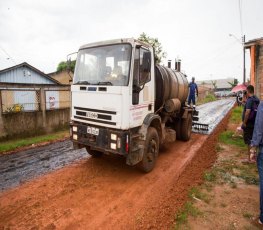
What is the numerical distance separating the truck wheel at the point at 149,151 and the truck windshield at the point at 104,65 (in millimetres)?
1561

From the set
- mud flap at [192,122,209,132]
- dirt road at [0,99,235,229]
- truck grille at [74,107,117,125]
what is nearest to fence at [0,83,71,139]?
dirt road at [0,99,235,229]

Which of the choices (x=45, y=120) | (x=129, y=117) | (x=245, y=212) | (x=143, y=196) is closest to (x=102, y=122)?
(x=129, y=117)

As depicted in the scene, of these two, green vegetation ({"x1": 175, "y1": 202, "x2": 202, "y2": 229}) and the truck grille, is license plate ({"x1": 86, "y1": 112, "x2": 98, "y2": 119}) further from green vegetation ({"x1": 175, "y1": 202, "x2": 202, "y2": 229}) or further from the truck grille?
green vegetation ({"x1": 175, "y1": 202, "x2": 202, "y2": 229})

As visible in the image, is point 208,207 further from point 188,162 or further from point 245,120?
point 245,120

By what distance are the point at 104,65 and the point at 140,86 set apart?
971mm

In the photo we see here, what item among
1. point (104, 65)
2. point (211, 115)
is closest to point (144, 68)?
point (104, 65)

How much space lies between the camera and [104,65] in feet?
15.7

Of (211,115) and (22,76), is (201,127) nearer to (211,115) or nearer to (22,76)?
(211,115)

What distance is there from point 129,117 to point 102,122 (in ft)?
2.17

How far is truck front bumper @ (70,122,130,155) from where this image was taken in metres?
4.45

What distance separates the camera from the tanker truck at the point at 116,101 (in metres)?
4.47

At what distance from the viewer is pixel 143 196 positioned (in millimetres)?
Answer: 4188

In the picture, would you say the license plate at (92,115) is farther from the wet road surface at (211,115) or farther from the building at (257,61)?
the wet road surface at (211,115)

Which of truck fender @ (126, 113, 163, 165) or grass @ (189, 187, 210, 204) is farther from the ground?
truck fender @ (126, 113, 163, 165)
